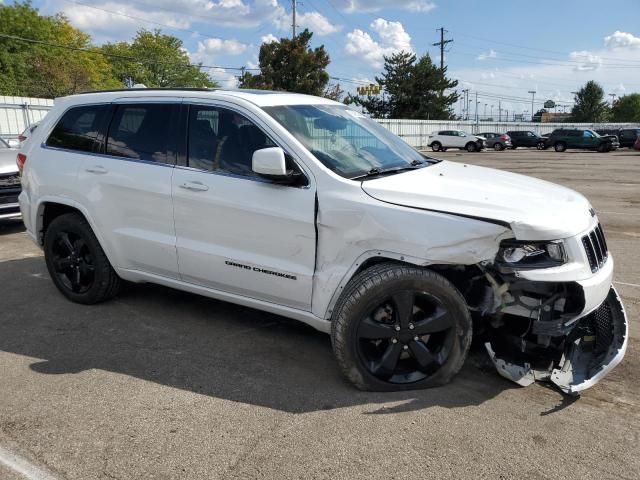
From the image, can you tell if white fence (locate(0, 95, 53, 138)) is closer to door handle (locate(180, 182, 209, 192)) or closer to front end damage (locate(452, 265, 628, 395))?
door handle (locate(180, 182, 209, 192))

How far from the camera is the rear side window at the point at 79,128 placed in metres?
4.69

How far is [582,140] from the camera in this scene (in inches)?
1511

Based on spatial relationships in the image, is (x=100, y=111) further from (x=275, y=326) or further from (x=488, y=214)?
(x=488, y=214)

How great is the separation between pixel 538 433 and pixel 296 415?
135 cm

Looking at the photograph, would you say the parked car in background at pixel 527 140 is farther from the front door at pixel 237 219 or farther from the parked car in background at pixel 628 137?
the front door at pixel 237 219

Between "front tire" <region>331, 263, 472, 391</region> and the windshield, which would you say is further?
the windshield

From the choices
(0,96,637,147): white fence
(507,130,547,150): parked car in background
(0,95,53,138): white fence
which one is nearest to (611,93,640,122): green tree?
(0,96,637,147): white fence

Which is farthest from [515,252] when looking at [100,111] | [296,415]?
[100,111]

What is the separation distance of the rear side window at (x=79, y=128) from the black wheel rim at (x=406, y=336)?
296cm

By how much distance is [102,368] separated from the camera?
3777mm

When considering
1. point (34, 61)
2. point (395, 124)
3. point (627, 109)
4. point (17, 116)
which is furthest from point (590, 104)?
point (17, 116)

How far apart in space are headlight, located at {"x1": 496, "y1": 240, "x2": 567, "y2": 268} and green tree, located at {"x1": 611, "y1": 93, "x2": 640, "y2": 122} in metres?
116

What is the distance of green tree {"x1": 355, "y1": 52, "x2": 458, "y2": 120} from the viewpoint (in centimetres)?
5641

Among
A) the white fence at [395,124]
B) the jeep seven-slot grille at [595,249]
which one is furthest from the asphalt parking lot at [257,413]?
the white fence at [395,124]
